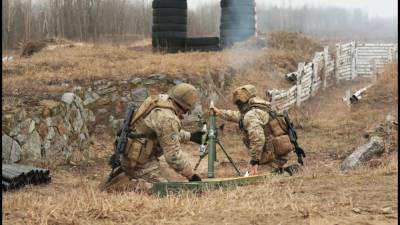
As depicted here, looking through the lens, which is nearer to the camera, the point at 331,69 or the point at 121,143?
the point at 121,143

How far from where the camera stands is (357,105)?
702 inches

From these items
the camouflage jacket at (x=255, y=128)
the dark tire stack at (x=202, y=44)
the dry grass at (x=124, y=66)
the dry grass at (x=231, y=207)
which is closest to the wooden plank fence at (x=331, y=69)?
the dry grass at (x=124, y=66)

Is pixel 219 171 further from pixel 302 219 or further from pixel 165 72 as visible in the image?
pixel 302 219

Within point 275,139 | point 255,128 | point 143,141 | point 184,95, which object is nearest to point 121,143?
point 143,141

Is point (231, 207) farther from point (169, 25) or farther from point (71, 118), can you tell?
point (169, 25)

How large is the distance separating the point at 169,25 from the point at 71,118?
10.2 m

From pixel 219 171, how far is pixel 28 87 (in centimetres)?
426

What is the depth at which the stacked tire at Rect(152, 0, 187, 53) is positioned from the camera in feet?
70.2

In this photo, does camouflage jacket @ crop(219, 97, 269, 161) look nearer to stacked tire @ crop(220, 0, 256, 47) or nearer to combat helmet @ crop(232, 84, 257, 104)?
combat helmet @ crop(232, 84, 257, 104)

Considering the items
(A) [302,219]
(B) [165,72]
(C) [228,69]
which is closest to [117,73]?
(B) [165,72]

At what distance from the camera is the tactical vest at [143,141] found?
7543 millimetres

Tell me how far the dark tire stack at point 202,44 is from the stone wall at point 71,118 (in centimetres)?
578

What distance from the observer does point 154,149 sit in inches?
304

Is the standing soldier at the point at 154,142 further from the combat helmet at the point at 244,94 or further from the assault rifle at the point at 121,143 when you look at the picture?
the combat helmet at the point at 244,94
